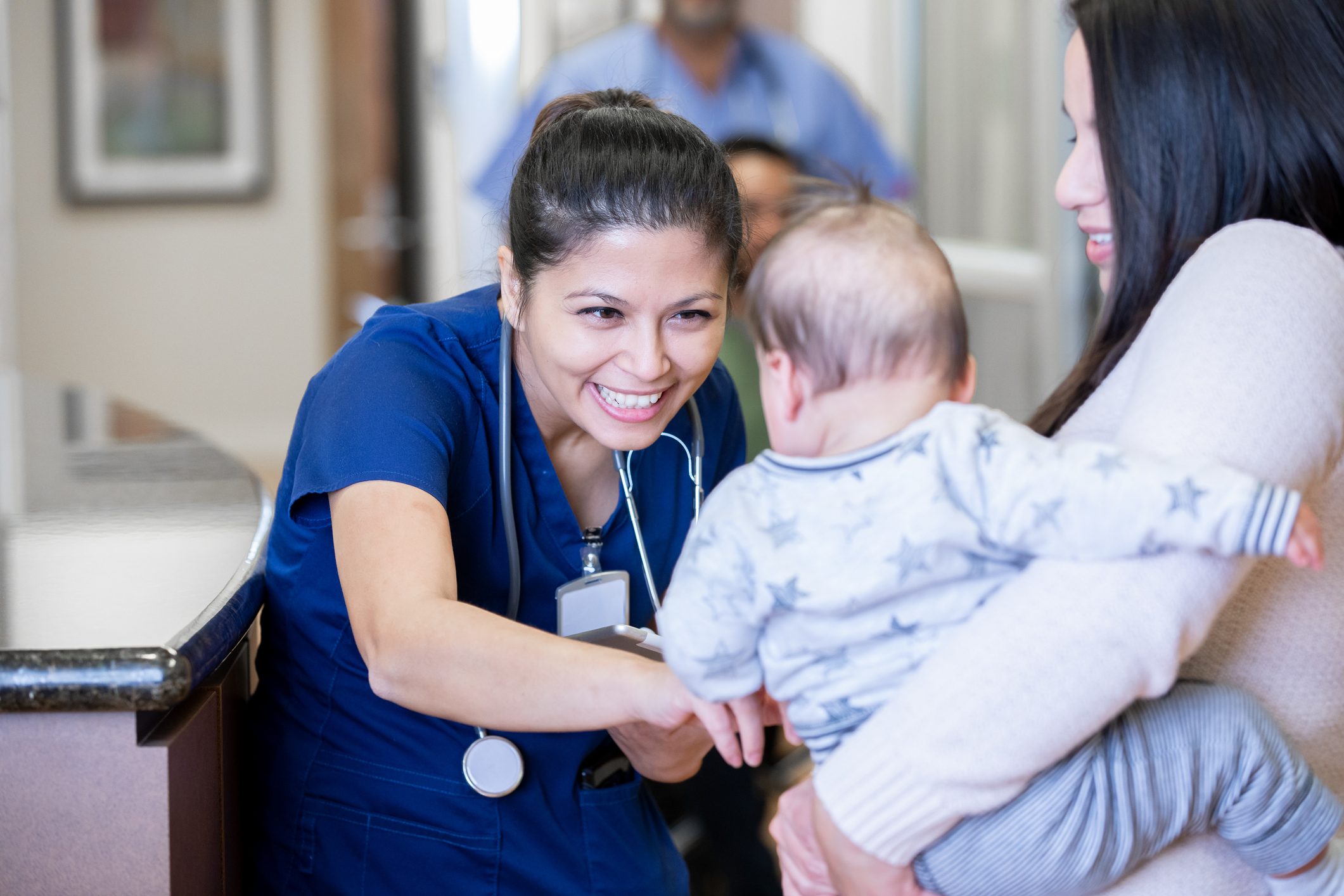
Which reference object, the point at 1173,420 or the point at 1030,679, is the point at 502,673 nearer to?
the point at 1030,679

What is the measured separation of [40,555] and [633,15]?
395cm

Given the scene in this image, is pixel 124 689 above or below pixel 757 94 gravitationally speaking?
below

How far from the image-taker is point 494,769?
1.23 m

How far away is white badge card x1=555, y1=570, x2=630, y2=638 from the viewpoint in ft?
4.19

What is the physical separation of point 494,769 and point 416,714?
98mm

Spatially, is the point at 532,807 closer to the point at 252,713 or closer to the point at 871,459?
the point at 252,713

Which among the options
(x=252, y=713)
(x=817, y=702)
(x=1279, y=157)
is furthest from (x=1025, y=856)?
(x=252, y=713)

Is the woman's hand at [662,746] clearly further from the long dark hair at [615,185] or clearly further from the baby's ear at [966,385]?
the long dark hair at [615,185]

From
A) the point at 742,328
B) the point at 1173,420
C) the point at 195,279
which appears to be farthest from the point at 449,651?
the point at 195,279

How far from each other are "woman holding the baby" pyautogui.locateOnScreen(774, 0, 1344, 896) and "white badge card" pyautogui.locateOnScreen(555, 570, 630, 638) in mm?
365

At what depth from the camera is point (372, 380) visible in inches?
47.3

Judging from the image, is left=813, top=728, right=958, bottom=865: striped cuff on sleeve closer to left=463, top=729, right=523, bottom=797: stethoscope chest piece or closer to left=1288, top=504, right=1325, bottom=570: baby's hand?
left=1288, top=504, right=1325, bottom=570: baby's hand

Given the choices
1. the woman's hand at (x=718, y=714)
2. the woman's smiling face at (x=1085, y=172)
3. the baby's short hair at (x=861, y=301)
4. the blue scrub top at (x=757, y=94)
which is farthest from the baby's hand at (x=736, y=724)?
the blue scrub top at (x=757, y=94)

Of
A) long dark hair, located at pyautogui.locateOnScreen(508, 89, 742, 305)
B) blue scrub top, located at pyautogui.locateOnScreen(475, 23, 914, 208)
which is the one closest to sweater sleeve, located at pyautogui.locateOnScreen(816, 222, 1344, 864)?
long dark hair, located at pyautogui.locateOnScreen(508, 89, 742, 305)
